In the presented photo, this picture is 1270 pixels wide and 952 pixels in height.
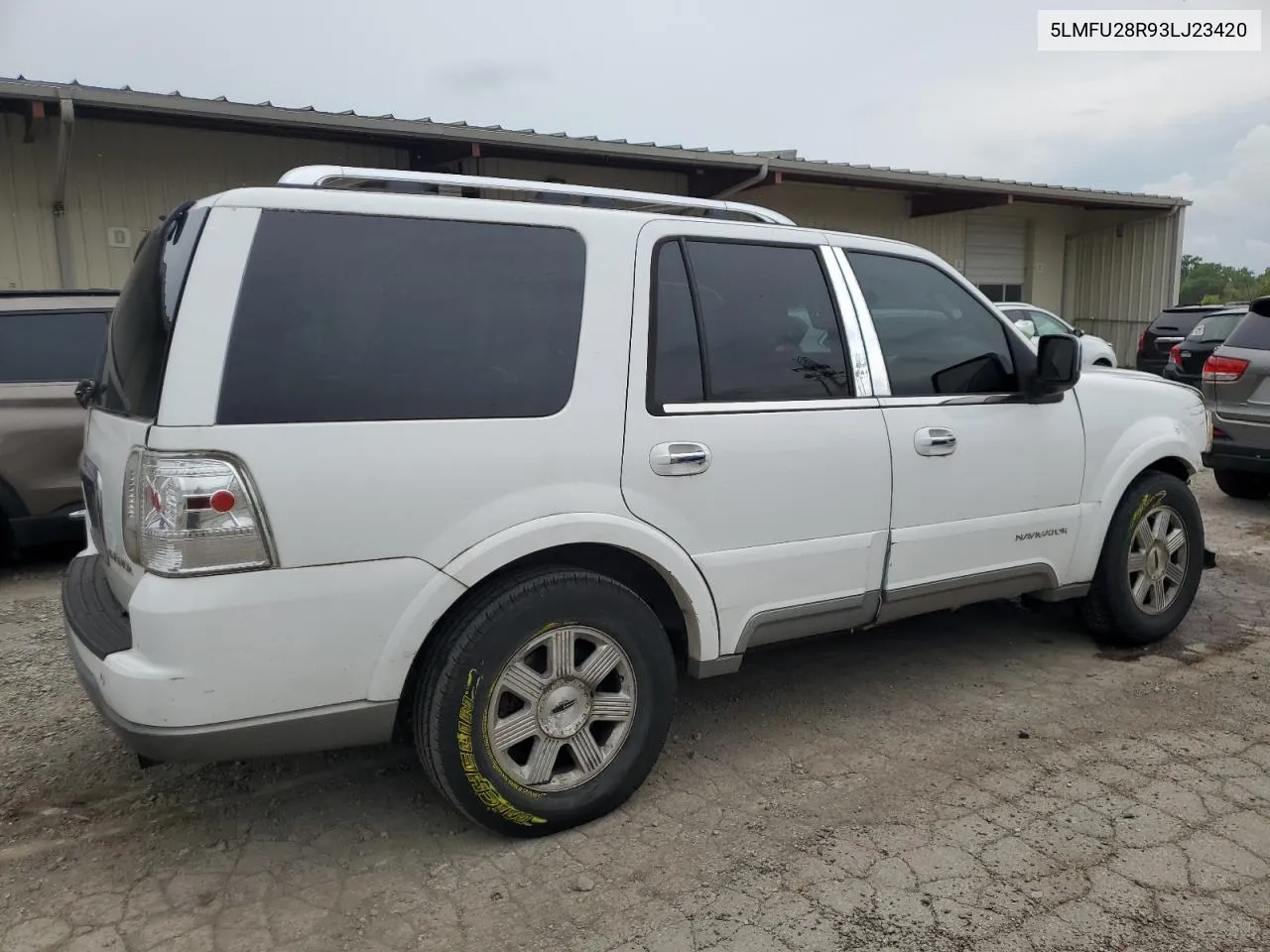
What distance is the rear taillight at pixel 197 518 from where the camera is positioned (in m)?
2.40

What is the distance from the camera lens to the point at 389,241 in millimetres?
2727

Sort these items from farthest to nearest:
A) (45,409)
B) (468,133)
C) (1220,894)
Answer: (468,133)
(45,409)
(1220,894)

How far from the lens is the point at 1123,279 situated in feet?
65.4

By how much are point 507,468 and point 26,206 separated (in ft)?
30.5

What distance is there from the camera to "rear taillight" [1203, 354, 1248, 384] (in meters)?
7.65

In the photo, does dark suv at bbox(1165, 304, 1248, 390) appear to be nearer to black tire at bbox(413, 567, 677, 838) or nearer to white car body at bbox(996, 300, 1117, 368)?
white car body at bbox(996, 300, 1117, 368)

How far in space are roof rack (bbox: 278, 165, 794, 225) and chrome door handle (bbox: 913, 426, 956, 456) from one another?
0.95 meters

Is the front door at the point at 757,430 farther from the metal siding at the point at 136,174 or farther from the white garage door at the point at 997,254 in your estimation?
the white garage door at the point at 997,254

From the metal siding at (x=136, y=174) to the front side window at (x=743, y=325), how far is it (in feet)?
28.6

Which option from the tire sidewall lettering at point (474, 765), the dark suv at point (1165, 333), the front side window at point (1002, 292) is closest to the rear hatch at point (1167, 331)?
the dark suv at point (1165, 333)

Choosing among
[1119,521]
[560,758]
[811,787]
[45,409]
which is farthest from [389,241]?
[45,409]

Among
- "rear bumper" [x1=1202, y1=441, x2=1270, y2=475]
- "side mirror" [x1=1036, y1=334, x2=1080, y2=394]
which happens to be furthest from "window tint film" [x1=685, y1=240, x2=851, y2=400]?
"rear bumper" [x1=1202, y1=441, x2=1270, y2=475]

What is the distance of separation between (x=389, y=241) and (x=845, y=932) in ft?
7.32

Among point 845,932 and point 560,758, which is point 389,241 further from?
point 845,932
